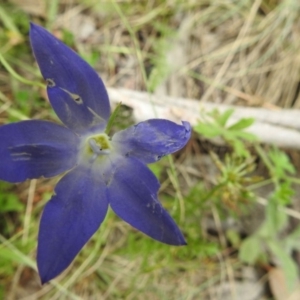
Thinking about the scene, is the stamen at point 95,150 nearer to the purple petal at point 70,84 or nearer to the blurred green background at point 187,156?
the purple petal at point 70,84

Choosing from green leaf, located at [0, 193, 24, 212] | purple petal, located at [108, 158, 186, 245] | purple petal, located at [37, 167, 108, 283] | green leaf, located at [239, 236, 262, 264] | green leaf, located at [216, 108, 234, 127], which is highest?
purple petal, located at [108, 158, 186, 245]

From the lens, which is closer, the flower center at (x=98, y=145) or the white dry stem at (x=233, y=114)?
the flower center at (x=98, y=145)

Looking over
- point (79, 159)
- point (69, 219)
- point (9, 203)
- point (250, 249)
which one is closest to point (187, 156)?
point (250, 249)

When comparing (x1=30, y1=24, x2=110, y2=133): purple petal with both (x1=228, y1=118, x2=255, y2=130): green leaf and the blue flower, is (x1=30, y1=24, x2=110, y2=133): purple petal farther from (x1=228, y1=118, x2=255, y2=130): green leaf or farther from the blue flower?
(x1=228, y1=118, x2=255, y2=130): green leaf

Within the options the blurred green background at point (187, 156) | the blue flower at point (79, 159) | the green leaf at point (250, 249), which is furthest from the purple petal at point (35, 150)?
the green leaf at point (250, 249)

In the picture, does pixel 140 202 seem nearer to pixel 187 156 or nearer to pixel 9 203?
pixel 9 203

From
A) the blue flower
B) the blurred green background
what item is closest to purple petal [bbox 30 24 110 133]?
the blue flower

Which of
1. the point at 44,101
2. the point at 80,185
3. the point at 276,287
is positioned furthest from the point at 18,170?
the point at 276,287

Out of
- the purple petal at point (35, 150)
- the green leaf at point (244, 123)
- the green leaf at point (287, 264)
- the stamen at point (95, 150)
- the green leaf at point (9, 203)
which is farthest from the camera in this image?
the green leaf at point (287, 264)
